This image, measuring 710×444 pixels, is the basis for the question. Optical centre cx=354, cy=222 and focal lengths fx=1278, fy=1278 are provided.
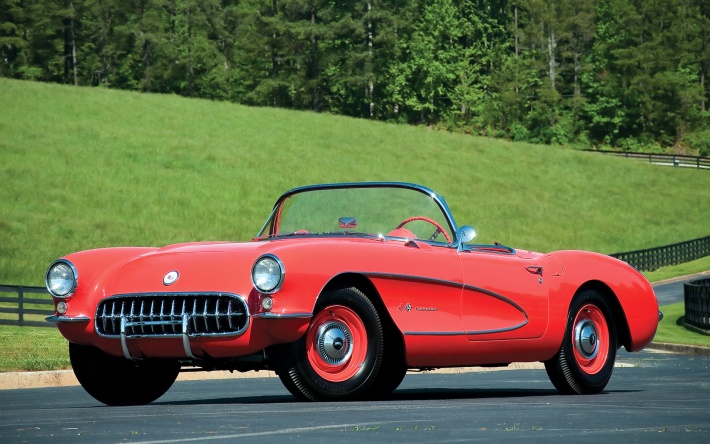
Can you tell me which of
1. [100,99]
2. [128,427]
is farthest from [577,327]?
[100,99]

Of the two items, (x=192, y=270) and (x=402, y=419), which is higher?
(x=192, y=270)

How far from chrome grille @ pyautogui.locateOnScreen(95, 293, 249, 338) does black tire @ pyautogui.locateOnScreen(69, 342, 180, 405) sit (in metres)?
0.59

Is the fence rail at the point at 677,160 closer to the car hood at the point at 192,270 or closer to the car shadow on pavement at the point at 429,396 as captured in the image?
the car shadow on pavement at the point at 429,396

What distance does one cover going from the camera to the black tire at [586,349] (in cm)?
1062

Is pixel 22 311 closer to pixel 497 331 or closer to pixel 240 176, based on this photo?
pixel 497 331

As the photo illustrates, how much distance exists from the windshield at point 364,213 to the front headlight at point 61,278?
174 cm

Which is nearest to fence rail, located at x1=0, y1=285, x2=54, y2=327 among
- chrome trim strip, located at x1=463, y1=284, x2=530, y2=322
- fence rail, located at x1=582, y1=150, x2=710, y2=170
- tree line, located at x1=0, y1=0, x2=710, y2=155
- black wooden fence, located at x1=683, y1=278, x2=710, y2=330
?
black wooden fence, located at x1=683, y1=278, x2=710, y2=330

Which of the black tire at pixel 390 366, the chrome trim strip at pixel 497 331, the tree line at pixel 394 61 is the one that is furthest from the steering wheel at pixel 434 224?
the tree line at pixel 394 61

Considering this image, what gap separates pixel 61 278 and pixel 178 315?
53.7 inches

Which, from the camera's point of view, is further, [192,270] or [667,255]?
[667,255]

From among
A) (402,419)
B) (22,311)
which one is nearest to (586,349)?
(402,419)

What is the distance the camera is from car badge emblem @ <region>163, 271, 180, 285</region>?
8.88m

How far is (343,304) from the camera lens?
8.90 m

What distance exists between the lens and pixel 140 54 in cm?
9962
